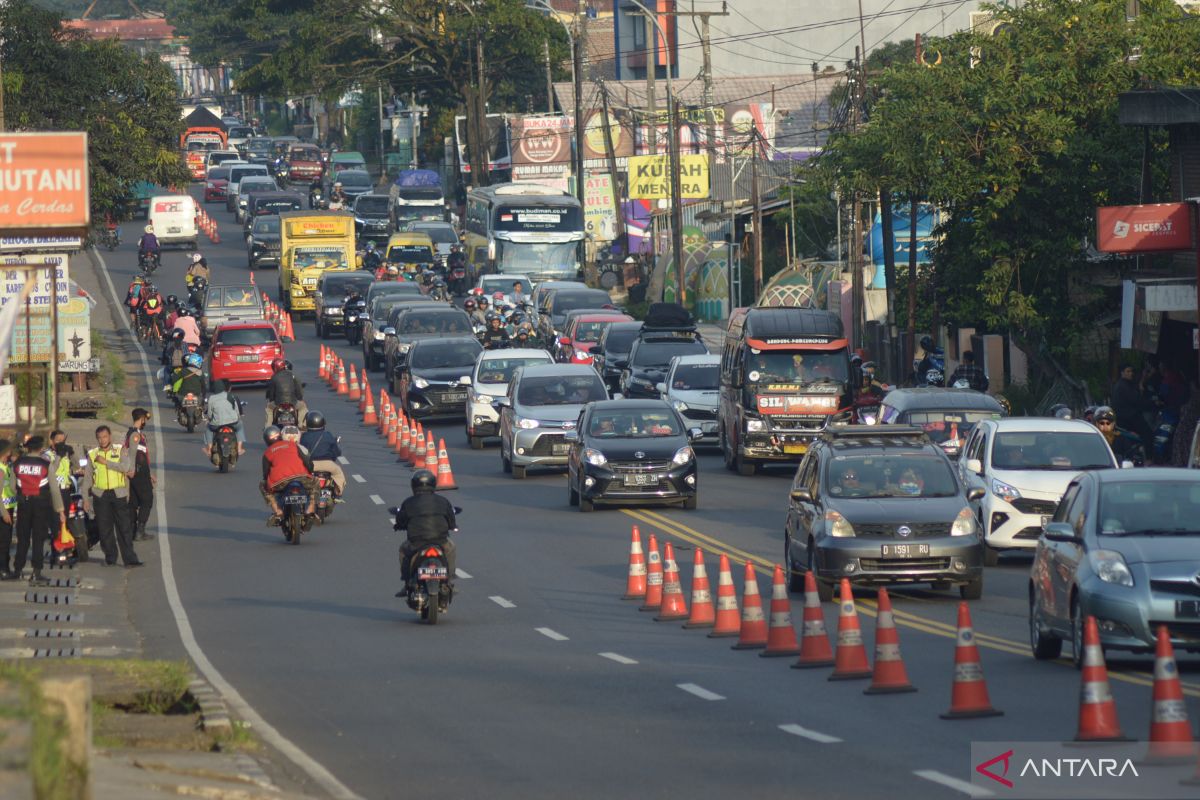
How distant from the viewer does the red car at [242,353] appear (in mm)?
45375

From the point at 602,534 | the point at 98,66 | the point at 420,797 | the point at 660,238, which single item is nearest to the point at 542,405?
the point at 602,534

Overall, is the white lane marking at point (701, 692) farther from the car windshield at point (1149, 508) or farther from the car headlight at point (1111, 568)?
the car windshield at point (1149, 508)

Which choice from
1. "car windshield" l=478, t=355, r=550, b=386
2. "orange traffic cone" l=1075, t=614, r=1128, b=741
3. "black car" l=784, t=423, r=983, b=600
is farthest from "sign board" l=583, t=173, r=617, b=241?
"orange traffic cone" l=1075, t=614, r=1128, b=741

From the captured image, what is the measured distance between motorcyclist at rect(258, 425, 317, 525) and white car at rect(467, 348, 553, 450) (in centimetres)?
1108

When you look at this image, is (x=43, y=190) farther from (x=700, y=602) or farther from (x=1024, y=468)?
(x=1024, y=468)

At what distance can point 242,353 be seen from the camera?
149ft

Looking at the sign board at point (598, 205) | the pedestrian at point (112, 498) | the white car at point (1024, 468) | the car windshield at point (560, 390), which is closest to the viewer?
the white car at point (1024, 468)

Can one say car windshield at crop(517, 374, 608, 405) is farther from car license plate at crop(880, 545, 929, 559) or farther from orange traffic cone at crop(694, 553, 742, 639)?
orange traffic cone at crop(694, 553, 742, 639)

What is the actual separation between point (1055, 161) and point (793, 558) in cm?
1533

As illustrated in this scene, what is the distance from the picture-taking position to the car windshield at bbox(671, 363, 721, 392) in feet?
122

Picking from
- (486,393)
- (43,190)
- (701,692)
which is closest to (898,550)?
(701,692)

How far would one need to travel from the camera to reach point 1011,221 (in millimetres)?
34344

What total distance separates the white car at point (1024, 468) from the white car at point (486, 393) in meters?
15.4

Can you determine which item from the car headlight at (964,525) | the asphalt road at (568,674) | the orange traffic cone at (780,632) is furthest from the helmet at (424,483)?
the car headlight at (964,525)
